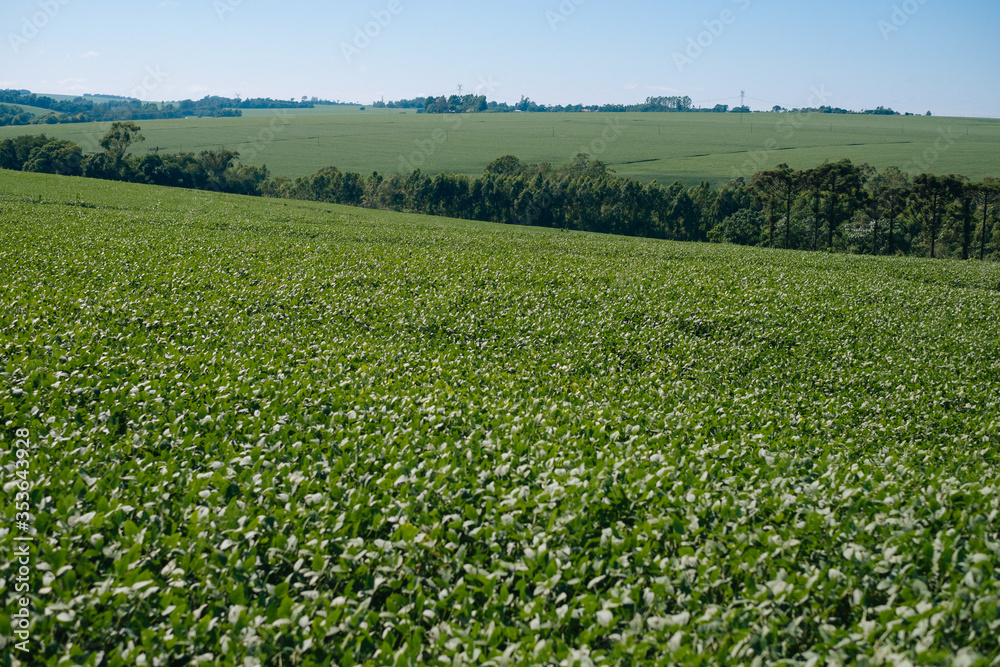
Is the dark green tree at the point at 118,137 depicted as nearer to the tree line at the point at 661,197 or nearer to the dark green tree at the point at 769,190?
the tree line at the point at 661,197

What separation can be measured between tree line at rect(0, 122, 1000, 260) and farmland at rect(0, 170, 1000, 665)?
208 ft

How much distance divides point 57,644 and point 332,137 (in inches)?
7158

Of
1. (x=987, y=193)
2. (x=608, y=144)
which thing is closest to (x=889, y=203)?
(x=987, y=193)

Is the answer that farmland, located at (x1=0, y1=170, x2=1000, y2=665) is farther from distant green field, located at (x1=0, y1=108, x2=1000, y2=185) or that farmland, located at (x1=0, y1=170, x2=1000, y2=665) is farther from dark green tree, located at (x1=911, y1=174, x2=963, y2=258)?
distant green field, located at (x1=0, y1=108, x2=1000, y2=185)

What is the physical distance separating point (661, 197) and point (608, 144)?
246ft

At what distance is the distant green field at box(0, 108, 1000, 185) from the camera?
128250mm

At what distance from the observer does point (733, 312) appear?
19.8 meters

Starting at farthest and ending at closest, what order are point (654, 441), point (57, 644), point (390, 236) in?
point (390, 236), point (654, 441), point (57, 644)

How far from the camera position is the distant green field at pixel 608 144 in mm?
128250

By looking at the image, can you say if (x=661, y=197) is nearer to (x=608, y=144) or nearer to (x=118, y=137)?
(x=608, y=144)

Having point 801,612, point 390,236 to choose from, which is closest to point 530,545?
point 801,612

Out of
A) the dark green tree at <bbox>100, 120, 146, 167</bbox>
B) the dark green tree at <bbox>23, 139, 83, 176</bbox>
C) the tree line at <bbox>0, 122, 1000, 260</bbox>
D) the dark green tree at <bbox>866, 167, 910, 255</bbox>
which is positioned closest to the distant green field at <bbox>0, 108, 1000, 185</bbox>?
the dark green tree at <bbox>100, 120, 146, 167</bbox>

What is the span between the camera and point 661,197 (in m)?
92.5

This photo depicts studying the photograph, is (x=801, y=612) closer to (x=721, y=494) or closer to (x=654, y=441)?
(x=721, y=494)
